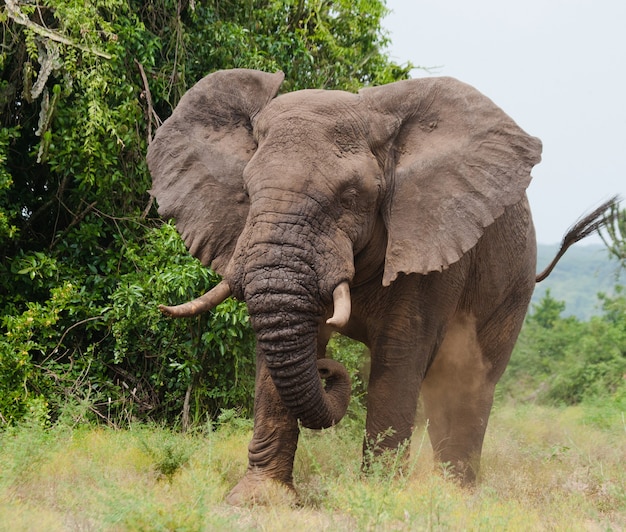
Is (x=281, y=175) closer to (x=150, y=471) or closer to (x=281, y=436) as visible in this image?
(x=281, y=436)

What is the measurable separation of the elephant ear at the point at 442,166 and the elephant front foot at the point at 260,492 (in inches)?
49.2

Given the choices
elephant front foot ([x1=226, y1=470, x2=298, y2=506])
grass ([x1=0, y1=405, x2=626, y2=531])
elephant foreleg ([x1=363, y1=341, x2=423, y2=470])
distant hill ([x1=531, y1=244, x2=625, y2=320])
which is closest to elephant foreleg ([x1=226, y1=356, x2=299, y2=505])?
elephant front foot ([x1=226, y1=470, x2=298, y2=506])

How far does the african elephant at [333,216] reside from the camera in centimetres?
497

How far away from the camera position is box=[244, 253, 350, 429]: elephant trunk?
191 inches

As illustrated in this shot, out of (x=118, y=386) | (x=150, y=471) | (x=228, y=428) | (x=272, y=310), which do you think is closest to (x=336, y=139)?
(x=272, y=310)

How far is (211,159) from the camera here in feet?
19.4

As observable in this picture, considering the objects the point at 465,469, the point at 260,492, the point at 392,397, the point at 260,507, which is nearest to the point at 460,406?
the point at 465,469

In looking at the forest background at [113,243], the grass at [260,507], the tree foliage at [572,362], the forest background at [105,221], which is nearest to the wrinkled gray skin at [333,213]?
the grass at [260,507]

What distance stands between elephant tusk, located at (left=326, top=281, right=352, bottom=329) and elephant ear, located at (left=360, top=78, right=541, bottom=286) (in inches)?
21.3

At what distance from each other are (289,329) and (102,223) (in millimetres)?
4290

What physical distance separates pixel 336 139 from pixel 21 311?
396 centimetres

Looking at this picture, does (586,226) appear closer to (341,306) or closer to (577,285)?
(341,306)

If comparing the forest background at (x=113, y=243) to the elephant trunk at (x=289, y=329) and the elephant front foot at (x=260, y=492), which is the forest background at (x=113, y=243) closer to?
the elephant front foot at (x=260, y=492)

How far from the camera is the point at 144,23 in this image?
9047 millimetres
